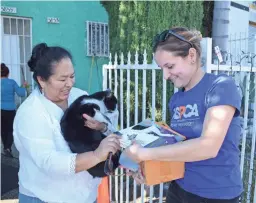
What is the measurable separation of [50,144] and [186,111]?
0.74 metres

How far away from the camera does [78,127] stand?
1785 millimetres

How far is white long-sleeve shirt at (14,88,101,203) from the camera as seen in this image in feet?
5.44

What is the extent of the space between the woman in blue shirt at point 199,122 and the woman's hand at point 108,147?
0.13 m

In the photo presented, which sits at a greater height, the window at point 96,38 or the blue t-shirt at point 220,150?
the window at point 96,38

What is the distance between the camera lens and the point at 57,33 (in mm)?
7711

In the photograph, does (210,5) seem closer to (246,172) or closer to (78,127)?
(246,172)

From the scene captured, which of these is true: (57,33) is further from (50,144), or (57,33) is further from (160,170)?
(160,170)

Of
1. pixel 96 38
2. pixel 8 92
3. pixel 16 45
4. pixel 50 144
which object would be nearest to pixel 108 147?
pixel 50 144

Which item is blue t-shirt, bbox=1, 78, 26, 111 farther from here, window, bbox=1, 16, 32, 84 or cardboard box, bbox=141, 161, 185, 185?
cardboard box, bbox=141, 161, 185, 185

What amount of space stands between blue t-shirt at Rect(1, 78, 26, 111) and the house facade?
4.62 feet

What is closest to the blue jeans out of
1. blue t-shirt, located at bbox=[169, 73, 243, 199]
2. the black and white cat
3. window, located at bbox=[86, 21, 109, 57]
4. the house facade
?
the black and white cat

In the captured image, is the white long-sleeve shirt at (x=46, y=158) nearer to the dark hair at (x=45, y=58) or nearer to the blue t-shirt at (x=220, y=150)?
the dark hair at (x=45, y=58)

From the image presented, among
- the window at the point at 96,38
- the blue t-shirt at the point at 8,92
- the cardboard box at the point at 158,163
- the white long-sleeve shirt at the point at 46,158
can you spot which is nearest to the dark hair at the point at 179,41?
the cardboard box at the point at 158,163

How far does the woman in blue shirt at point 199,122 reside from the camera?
1.40 m
